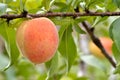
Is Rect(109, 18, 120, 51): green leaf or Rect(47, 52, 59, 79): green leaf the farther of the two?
Rect(47, 52, 59, 79): green leaf

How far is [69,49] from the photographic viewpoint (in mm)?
1350

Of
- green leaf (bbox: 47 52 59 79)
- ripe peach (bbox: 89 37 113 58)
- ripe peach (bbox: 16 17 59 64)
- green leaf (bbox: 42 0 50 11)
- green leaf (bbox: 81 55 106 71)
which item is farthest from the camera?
ripe peach (bbox: 89 37 113 58)

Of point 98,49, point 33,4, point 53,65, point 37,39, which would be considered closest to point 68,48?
point 53,65

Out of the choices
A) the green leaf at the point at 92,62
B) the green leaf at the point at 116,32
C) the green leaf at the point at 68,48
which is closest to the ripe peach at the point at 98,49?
the green leaf at the point at 92,62

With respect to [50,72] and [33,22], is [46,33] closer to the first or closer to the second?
[33,22]

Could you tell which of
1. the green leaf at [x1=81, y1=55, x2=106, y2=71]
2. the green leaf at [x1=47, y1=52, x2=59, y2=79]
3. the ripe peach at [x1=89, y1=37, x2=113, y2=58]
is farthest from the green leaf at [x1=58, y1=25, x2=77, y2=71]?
the ripe peach at [x1=89, y1=37, x2=113, y2=58]

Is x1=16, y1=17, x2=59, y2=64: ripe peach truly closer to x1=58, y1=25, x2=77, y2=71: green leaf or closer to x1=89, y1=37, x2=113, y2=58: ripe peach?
x1=58, y1=25, x2=77, y2=71: green leaf

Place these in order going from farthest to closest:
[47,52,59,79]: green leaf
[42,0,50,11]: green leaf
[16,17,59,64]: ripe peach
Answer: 1. [47,52,59,79]: green leaf
2. [42,0,50,11]: green leaf
3. [16,17,59,64]: ripe peach

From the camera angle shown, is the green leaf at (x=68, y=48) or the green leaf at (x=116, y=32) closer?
the green leaf at (x=116, y=32)

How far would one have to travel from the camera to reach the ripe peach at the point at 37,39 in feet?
3.44

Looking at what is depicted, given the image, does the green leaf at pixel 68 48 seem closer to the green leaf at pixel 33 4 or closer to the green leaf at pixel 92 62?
the green leaf at pixel 33 4

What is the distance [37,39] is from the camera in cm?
106

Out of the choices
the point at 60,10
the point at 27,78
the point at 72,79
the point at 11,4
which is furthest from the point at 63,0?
the point at 27,78

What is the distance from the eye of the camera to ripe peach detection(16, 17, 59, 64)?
105 centimetres
